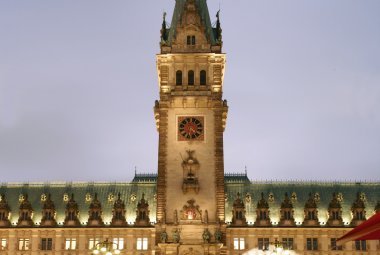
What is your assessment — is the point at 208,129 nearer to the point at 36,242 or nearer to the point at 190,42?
the point at 190,42

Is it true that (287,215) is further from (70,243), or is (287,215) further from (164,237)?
(70,243)

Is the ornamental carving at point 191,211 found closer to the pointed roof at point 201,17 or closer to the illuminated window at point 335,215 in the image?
the illuminated window at point 335,215

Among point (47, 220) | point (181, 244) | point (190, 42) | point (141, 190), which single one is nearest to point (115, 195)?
point (141, 190)

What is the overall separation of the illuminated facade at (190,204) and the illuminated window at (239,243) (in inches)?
5.4

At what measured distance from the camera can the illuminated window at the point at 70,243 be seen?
3302 inches

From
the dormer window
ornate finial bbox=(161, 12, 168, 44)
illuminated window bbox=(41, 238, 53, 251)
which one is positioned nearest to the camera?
illuminated window bbox=(41, 238, 53, 251)

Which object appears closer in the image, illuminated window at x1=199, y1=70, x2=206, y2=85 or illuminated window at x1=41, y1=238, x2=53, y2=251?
illuminated window at x1=41, y1=238, x2=53, y2=251

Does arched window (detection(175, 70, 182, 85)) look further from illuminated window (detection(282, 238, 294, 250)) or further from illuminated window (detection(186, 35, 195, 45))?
illuminated window (detection(282, 238, 294, 250))

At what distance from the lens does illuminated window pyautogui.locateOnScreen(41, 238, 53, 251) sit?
8406 centimetres

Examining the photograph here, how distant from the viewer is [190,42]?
86.1 m

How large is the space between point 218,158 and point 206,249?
462 inches

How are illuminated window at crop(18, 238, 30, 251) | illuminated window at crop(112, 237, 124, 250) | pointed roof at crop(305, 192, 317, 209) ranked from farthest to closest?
1. pointed roof at crop(305, 192, 317, 209)
2. illuminated window at crop(18, 238, 30, 251)
3. illuminated window at crop(112, 237, 124, 250)

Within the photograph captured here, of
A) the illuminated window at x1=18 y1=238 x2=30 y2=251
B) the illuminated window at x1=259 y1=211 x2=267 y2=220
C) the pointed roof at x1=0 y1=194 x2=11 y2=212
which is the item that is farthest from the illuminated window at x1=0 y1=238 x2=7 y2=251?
the illuminated window at x1=259 y1=211 x2=267 y2=220

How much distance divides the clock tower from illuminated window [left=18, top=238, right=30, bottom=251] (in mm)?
Result: 18859
